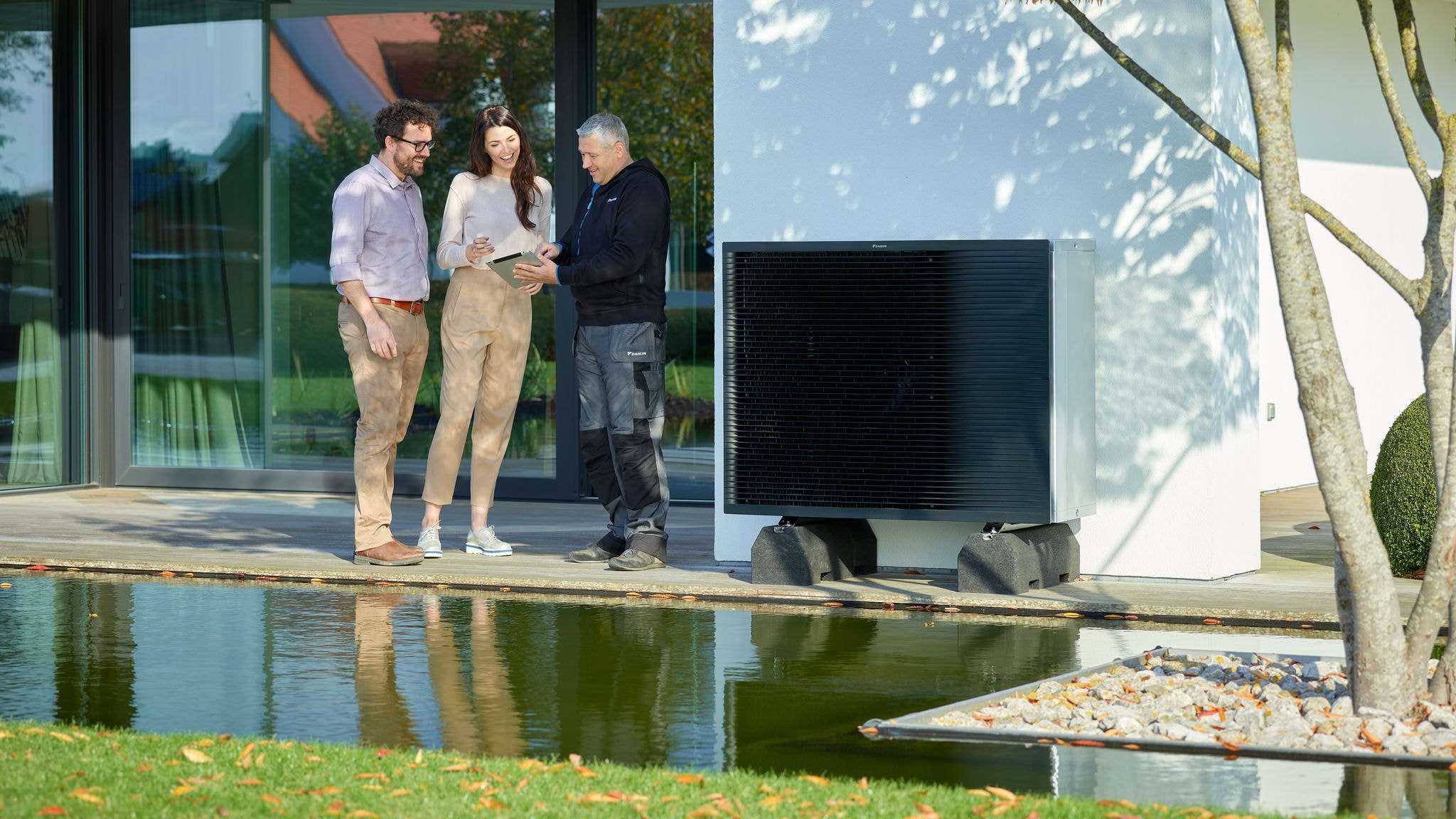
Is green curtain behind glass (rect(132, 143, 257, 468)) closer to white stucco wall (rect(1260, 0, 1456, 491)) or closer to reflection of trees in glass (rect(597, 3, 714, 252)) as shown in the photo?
reflection of trees in glass (rect(597, 3, 714, 252))

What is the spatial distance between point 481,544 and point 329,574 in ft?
2.83

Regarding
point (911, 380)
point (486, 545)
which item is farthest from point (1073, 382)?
point (486, 545)

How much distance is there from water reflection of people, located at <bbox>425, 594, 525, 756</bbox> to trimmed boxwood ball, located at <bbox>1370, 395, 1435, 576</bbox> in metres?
3.71

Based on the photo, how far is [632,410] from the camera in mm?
7477

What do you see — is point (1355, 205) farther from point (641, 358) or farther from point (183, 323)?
point (183, 323)

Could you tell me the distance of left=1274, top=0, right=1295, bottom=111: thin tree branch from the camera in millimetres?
4586

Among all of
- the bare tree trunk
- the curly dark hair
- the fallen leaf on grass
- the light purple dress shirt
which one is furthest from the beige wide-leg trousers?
the fallen leaf on grass

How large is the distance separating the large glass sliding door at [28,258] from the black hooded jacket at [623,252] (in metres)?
5.68

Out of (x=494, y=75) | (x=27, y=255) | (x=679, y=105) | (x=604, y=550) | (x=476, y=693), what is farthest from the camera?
(x=27, y=255)

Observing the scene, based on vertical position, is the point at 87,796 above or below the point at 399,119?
below

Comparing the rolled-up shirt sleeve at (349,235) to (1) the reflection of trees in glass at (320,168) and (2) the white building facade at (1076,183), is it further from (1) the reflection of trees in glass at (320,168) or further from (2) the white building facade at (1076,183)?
(1) the reflection of trees in glass at (320,168)

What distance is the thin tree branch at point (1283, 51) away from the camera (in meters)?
4.59

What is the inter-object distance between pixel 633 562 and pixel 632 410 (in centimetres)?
63

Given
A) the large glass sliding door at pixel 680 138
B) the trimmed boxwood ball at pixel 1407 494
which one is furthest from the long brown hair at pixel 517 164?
the trimmed boxwood ball at pixel 1407 494
